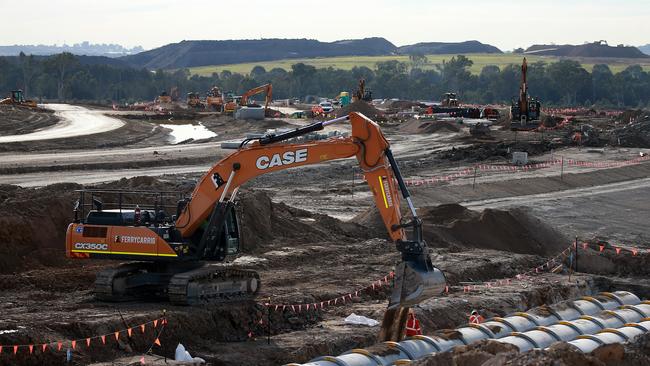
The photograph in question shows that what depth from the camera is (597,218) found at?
4600 cm

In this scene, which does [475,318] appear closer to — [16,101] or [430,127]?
[430,127]

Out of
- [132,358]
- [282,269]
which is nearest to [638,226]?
[282,269]

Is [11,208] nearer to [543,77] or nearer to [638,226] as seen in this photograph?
[638,226]

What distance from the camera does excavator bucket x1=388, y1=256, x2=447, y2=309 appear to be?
20016 mm

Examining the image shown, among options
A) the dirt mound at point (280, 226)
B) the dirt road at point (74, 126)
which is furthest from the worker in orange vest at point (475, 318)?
the dirt road at point (74, 126)

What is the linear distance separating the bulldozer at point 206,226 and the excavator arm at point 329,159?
0.06ft

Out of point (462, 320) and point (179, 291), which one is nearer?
point (179, 291)

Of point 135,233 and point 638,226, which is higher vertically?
point 135,233

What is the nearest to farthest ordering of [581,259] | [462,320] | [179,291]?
[179,291] < [462,320] < [581,259]

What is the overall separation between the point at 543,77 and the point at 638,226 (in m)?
133

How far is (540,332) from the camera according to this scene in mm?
19625

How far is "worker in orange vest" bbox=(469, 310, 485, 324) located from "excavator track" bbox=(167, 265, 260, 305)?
15.3 feet

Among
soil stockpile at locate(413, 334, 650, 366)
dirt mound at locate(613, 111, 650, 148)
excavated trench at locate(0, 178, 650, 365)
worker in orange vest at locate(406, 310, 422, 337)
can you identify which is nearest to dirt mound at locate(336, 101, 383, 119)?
dirt mound at locate(613, 111, 650, 148)

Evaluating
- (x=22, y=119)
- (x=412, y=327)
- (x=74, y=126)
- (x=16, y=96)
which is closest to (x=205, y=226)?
(x=412, y=327)
